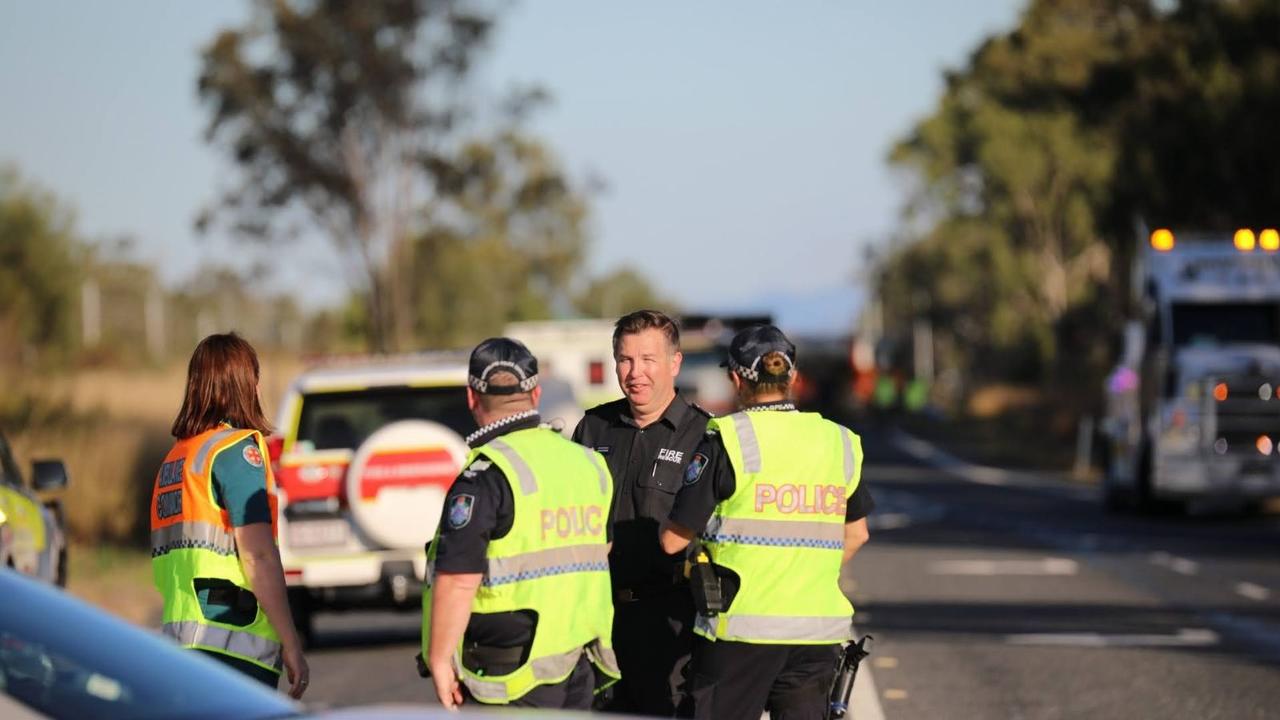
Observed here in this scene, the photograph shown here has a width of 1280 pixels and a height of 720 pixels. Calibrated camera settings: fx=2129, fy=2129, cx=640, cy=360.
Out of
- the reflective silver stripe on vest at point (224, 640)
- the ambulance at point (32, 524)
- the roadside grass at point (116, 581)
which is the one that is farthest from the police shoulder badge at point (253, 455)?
the roadside grass at point (116, 581)

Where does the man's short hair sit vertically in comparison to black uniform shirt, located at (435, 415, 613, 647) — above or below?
above

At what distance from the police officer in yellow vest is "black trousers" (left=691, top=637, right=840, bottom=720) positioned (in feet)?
2.09

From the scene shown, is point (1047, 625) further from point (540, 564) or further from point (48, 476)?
point (540, 564)

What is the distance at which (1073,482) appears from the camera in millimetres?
37344

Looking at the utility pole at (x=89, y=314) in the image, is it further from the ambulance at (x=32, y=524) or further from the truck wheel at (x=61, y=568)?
the ambulance at (x=32, y=524)

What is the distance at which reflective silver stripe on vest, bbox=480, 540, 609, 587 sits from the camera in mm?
5730

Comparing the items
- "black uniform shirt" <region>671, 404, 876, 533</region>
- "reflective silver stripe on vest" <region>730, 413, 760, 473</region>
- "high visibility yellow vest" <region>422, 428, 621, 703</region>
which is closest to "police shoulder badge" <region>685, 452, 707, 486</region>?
"black uniform shirt" <region>671, 404, 876, 533</region>

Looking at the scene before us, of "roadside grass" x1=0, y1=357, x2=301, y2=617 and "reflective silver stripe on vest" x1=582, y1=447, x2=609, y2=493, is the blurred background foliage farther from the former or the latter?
"reflective silver stripe on vest" x1=582, y1=447, x2=609, y2=493

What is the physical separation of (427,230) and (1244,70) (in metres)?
16.5

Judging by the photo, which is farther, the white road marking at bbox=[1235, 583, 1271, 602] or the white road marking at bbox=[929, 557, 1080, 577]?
the white road marking at bbox=[929, 557, 1080, 577]

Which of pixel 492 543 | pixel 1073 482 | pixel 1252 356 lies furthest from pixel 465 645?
pixel 1073 482

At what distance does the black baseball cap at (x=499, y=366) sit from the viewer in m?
5.88

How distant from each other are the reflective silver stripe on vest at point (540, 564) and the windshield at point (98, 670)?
123cm

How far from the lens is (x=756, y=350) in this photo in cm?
648
